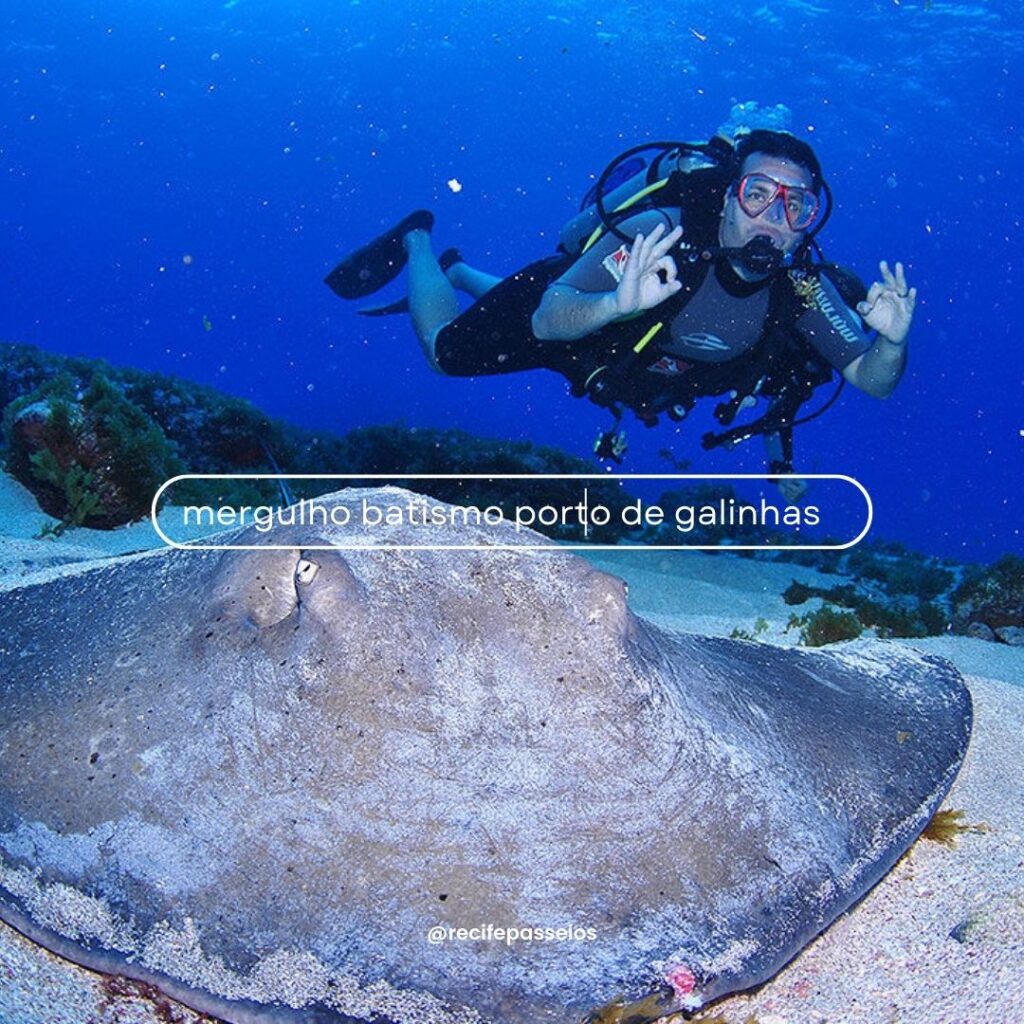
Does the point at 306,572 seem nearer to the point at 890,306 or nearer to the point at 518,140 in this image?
the point at 890,306

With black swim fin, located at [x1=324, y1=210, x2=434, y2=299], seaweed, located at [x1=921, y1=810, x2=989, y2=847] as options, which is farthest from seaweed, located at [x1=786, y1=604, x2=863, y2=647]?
black swim fin, located at [x1=324, y1=210, x2=434, y2=299]

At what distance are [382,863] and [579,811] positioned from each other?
48 centimetres

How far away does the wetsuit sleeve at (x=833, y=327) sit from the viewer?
268 inches

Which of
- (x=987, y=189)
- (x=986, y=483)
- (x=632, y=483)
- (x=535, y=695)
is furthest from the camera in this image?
(x=986, y=483)

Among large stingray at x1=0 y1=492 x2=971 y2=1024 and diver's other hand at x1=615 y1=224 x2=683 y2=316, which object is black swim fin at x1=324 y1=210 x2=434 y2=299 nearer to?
diver's other hand at x1=615 y1=224 x2=683 y2=316

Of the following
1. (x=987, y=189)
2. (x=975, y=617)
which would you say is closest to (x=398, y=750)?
(x=975, y=617)

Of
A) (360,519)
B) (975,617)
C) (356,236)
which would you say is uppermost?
(356,236)

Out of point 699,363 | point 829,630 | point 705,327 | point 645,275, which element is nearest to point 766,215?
point 705,327

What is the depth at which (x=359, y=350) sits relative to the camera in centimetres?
10744

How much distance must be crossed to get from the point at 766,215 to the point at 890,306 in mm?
1296

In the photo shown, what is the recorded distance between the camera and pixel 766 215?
20.8 feet

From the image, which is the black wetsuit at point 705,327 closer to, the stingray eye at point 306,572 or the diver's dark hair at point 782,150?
the diver's dark hair at point 782,150

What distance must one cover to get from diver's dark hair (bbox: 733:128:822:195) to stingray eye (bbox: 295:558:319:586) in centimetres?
590

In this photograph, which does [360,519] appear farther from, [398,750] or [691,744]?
[691,744]
